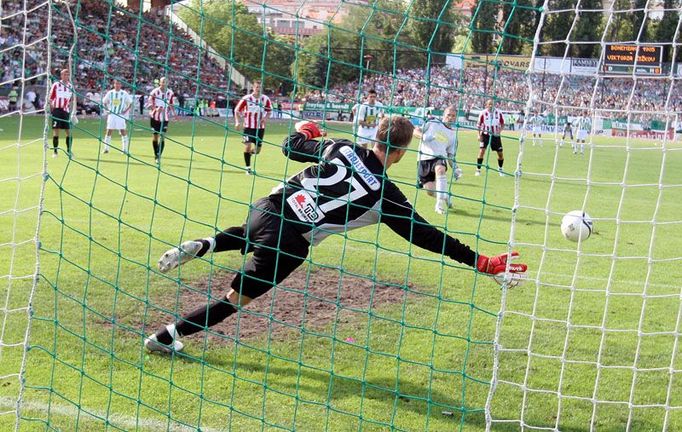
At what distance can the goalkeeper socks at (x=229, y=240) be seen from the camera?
5551 mm

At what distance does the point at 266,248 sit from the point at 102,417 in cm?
146

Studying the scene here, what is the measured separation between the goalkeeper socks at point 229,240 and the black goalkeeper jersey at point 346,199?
0.49 metres

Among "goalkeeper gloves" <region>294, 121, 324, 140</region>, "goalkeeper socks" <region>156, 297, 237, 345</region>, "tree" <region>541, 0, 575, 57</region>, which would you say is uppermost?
"tree" <region>541, 0, 575, 57</region>

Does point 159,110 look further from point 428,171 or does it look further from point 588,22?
point 588,22

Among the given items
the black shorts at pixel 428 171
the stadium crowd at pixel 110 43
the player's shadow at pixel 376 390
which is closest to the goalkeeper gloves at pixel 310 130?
the stadium crowd at pixel 110 43

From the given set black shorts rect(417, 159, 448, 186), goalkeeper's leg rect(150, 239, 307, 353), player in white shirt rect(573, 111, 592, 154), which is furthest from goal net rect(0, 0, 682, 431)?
black shorts rect(417, 159, 448, 186)

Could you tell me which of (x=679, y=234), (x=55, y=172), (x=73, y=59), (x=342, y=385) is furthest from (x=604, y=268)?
(x=55, y=172)

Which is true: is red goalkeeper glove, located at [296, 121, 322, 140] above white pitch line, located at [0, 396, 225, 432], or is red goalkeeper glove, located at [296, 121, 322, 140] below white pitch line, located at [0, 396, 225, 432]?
above

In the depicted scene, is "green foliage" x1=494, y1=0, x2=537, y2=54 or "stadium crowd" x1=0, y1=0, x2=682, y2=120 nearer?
"green foliage" x1=494, y1=0, x2=537, y2=54

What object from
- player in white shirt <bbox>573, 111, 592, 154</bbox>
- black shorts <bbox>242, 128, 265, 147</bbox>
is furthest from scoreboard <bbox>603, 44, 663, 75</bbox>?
black shorts <bbox>242, 128, 265, 147</bbox>

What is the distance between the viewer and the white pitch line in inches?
173

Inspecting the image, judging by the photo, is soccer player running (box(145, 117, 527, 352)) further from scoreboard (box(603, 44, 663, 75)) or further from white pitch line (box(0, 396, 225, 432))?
scoreboard (box(603, 44, 663, 75))

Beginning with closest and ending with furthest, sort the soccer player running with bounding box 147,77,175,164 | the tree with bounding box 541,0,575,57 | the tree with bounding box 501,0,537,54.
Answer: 1. the tree with bounding box 501,0,537,54
2. the soccer player running with bounding box 147,77,175,164
3. the tree with bounding box 541,0,575,57

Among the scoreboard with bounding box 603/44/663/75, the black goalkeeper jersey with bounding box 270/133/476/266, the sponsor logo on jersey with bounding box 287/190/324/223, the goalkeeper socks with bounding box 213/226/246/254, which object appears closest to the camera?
the black goalkeeper jersey with bounding box 270/133/476/266
